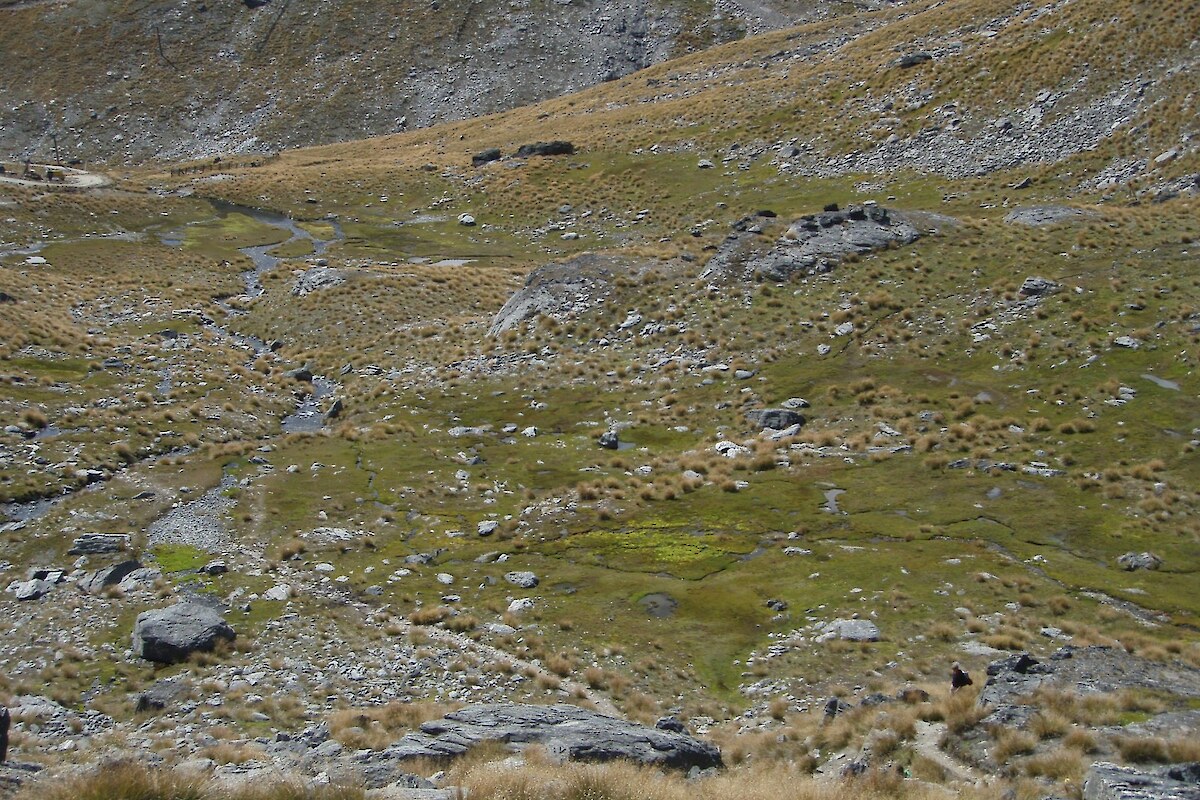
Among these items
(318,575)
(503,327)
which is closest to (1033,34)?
(503,327)

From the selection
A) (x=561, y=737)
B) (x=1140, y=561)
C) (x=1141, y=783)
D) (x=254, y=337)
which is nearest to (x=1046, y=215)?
(x=1140, y=561)

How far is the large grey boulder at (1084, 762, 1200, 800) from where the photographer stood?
38.1 feet

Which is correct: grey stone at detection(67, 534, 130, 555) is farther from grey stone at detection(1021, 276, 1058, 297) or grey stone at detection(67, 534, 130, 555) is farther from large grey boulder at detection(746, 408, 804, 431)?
grey stone at detection(1021, 276, 1058, 297)

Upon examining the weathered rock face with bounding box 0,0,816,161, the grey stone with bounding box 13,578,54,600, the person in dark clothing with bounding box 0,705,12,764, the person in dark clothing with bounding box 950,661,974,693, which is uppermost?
the weathered rock face with bounding box 0,0,816,161

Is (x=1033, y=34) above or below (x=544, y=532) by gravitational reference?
above

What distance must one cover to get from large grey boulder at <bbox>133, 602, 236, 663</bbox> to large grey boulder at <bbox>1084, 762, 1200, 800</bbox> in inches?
757

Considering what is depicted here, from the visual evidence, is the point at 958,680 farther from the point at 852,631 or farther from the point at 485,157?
the point at 485,157

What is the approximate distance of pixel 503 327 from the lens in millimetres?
51125

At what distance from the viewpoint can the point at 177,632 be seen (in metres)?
22.2

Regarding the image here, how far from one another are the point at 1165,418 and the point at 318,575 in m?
29.2

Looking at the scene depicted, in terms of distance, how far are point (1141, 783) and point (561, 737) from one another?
28.7ft

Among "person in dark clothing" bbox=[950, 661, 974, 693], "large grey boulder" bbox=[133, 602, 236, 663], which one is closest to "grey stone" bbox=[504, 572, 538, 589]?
"large grey boulder" bbox=[133, 602, 236, 663]

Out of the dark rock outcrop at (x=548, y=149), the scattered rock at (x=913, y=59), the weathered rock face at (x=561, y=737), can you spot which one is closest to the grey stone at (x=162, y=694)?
the weathered rock face at (x=561, y=737)

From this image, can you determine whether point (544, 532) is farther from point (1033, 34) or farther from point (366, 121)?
point (366, 121)
